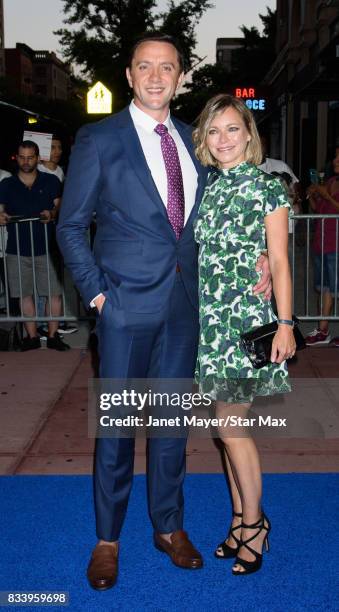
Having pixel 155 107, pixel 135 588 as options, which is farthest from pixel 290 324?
pixel 135 588

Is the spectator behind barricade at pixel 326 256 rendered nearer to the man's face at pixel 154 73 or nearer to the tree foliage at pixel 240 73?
the man's face at pixel 154 73

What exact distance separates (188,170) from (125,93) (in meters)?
46.9

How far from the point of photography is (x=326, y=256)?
837 cm

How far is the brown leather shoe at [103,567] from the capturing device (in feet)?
11.1

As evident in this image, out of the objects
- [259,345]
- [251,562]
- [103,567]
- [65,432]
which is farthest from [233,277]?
[65,432]

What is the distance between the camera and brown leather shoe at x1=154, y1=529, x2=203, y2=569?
140 inches

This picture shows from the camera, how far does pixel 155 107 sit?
10.9 ft

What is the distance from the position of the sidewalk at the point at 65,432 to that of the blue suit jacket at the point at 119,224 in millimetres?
1871

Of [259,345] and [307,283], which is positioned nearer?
[259,345]

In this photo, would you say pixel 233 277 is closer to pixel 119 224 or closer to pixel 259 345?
pixel 259 345

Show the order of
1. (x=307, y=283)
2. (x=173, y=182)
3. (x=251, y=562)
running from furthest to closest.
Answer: (x=307, y=283) → (x=251, y=562) → (x=173, y=182)

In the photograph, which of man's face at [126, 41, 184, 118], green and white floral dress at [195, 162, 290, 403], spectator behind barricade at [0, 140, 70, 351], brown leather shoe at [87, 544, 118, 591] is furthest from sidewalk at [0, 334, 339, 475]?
man's face at [126, 41, 184, 118]

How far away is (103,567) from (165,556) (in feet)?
1.22

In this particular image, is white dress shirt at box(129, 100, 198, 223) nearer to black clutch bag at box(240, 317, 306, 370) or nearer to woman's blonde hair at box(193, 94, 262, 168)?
woman's blonde hair at box(193, 94, 262, 168)
